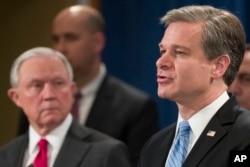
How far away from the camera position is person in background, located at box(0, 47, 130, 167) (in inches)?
144

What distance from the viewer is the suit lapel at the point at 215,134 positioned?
2.83m

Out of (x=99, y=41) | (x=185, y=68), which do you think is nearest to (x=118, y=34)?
(x=99, y=41)

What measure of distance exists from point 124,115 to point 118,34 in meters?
0.85

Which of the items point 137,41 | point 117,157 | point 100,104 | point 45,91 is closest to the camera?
point 117,157

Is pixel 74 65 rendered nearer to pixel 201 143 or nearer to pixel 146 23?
pixel 146 23

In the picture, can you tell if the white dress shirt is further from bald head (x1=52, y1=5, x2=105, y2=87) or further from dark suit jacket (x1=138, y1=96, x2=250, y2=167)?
dark suit jacket (x1=138, y1=96, x2=250, y2=167)

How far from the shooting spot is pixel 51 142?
12.4 ft

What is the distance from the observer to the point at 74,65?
4.42 meters

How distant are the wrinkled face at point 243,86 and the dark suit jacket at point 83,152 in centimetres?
55

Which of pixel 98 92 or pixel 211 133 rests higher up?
pixel 211 133

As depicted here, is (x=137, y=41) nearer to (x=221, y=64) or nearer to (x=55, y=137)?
(x=55, y=137)

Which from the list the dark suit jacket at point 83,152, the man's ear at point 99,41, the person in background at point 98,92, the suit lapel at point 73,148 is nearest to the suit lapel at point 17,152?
the dark suit jacket at point 83,152

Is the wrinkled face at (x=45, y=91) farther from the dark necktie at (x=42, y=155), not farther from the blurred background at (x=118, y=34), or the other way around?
the blurred background at (x=118, y=34)

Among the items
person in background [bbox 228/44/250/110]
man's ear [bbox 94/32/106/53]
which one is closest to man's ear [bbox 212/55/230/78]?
person in background [bbox 228/44/250/110]
